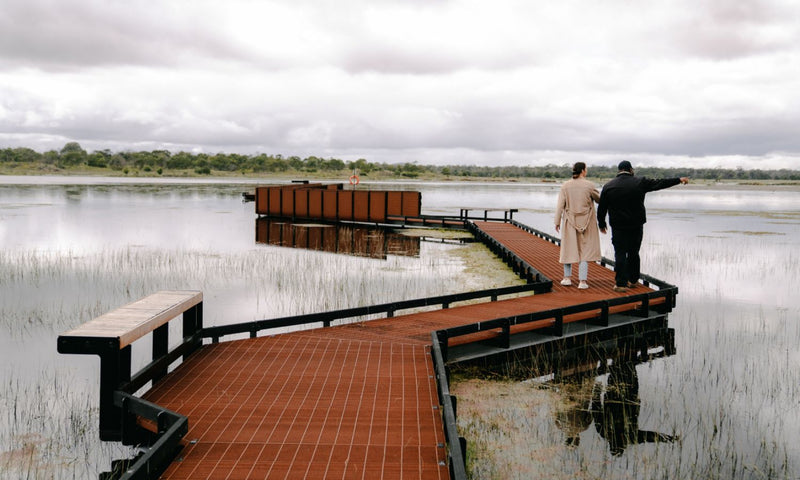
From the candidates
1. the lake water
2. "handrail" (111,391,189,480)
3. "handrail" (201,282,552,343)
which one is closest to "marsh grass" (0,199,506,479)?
the lake water

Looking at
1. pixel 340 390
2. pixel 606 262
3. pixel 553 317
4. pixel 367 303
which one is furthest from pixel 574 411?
pixel 606 262

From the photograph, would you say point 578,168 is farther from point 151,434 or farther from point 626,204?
point 151,434

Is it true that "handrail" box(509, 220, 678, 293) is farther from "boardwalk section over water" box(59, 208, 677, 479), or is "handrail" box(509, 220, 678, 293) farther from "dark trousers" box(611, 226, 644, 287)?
"boardwalk section over water" box(59, 208, 677, 479)

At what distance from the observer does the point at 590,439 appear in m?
6.17

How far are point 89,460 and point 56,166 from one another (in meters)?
154

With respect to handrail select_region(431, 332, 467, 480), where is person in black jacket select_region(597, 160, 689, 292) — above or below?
above

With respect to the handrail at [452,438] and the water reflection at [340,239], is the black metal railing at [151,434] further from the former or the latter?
the water reflection at [340,239]

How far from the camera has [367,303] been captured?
489 inches

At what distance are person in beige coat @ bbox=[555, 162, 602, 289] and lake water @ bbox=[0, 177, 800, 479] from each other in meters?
2.17

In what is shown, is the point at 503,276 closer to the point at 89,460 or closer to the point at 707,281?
the point at 707,281

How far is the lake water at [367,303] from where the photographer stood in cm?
583

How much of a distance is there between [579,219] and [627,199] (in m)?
0.87

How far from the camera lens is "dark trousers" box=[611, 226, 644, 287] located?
9961mm

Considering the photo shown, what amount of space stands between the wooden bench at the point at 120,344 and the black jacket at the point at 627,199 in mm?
6678
